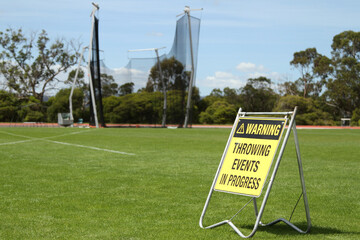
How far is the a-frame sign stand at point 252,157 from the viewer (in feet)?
13.8

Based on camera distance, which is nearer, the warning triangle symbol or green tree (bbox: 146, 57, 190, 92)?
the warning triangle symbol

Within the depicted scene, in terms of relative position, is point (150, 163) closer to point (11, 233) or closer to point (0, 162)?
point (0, 162)

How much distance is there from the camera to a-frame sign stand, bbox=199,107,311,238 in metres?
4.22

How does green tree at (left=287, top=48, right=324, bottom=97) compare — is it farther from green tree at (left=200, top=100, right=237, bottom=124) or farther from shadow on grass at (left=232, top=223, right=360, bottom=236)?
shadow on grass at (left=232, top=223, right=360, bottom=236)

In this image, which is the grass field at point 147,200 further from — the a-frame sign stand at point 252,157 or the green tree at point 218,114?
the green tree at point 218,114

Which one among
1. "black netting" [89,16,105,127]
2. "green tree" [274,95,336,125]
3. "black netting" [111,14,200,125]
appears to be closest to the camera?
"black netting" [111,14,200,125]

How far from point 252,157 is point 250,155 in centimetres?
3

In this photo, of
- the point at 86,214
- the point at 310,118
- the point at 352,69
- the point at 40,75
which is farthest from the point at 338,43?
the point at 86,214

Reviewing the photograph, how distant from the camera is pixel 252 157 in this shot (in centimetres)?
441

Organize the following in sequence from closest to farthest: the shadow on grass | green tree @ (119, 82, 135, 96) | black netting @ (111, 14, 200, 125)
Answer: the shadow on grass, black netting @ (111, 14, 200, 125), green tree @ (119, 82, 135, 96)

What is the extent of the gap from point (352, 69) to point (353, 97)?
2653mm

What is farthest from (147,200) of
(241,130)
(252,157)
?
(252,157)

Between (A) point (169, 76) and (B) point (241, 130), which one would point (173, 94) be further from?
(B) point (241, 130)

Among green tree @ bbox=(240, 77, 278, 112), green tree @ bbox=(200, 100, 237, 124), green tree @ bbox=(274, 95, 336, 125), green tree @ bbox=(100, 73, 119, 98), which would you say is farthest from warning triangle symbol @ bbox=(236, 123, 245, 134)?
green tree @ bbox=(240, 77, 278, 112)
